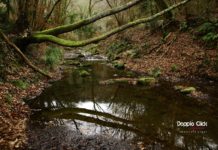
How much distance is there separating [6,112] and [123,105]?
431cm

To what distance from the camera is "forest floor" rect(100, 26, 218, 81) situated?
14117mm

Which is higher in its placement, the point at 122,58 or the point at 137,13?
the point at 137,13

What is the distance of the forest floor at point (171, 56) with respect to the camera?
14.1m

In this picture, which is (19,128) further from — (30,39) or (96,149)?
(30,39)

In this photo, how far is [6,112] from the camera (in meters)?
7.95

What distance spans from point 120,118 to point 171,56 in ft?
30.5

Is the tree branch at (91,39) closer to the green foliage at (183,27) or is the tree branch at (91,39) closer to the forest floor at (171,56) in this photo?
the forest floor at (171,56)

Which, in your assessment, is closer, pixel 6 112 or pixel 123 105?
pixel 6 112

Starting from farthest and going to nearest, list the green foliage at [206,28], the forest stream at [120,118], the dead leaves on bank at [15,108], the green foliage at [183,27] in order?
the green foliage at [183,27] → the green foliage at [206,28] → the forest stream at [120,118] → the dead leaves on bank at [15,108]

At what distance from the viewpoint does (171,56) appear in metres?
17.3

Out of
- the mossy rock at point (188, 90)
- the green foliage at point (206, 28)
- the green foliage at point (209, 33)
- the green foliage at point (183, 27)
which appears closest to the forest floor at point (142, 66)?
the green foliage at point (183, 27)

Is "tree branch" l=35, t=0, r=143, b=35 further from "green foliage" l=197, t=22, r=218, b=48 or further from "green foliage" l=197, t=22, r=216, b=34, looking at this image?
"green foliage" l=197, t=22, r=216, b=34

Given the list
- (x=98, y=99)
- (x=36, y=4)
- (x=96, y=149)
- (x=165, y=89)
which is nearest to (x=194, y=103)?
(x=165, y=89)

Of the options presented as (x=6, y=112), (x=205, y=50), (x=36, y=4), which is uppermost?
(x=36, y=4)
